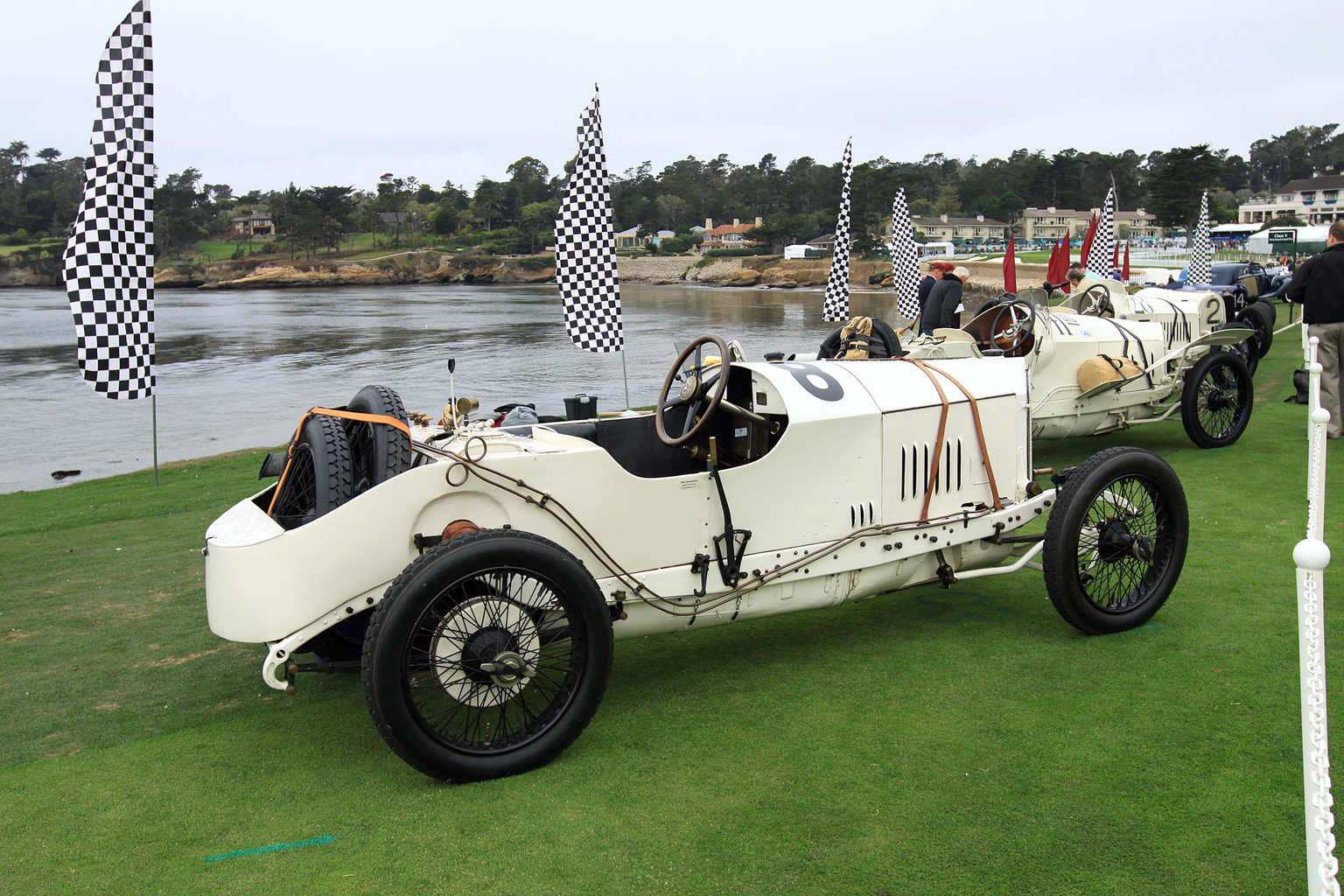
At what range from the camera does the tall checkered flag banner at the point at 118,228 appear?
27.2 feet

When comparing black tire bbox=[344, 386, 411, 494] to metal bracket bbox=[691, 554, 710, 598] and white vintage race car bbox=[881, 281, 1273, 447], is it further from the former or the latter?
white vintage race car bbox=[881, 281, 1273, 447]

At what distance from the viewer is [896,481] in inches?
173

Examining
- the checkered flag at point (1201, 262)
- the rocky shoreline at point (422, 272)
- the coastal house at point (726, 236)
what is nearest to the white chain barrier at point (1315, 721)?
the checkered flag at point (1201, 262)

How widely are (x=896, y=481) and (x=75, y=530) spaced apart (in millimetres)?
7037

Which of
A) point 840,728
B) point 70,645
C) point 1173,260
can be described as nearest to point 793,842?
point 840,728

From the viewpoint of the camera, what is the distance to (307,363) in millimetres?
29406

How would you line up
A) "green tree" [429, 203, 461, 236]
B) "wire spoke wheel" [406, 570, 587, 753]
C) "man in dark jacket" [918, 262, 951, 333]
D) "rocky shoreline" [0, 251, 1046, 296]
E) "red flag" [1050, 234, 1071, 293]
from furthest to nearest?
"green tree" [429, 203, 461, 236], "rocky shoreline" [0, 251, 1046, 296], "red flag" [1050, 234, 1071, 293], "man in dark jacket" [918, 262, 951, 333], "wire spoke wheel" [406, 570, 587, 753]

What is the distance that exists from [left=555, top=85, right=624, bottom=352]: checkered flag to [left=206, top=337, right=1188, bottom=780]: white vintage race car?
5.61 metres

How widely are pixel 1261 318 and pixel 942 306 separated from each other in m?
7.23

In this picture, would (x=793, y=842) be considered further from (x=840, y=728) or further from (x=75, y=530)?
(x=75, y=530)

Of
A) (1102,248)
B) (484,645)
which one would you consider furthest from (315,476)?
(1102,248)

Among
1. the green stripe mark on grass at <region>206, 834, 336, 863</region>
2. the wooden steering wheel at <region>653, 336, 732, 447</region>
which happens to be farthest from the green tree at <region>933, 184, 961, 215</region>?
the green stripe mark on grass at <region>206, 834, 336, 863</region>

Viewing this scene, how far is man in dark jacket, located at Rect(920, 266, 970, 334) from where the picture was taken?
9406 millimetres

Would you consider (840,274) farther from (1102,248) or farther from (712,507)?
(712,507)
